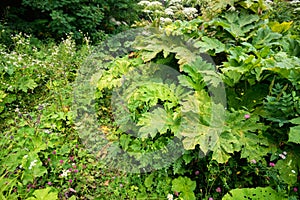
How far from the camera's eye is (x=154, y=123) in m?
1.94

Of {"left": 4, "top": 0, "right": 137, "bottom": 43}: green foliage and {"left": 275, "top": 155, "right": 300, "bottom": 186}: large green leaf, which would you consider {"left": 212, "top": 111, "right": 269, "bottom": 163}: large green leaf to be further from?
{"left": 4, "top": 0, "right": 137, "bottom": 43}: green foliage

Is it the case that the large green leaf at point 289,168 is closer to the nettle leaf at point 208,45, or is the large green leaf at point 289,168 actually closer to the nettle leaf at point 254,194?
the nettle leaf at point 254,194

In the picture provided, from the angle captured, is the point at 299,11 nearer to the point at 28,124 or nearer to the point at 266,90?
the point at 266,90

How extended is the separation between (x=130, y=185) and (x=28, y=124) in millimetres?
1037

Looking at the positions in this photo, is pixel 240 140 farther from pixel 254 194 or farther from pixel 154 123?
pixel 154 123

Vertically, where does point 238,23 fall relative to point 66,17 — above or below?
above

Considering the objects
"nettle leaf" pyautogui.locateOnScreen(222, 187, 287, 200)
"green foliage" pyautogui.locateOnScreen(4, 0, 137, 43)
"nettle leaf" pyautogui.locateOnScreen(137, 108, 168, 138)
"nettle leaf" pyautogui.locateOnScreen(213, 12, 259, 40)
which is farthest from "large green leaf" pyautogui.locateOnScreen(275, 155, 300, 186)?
"green foliage" pyautogui.locateOnScreen(4, 0, 137, 43)

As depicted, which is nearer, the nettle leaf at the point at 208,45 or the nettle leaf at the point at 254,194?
the nettle leaf at the point at 254,194

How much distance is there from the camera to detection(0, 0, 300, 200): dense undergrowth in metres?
1.80

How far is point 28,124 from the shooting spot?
94.1 inches

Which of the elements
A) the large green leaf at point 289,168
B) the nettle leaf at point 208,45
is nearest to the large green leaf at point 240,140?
the large green leaf at point 289,168

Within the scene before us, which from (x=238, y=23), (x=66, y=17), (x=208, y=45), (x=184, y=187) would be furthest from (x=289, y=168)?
(x=66, y=17)

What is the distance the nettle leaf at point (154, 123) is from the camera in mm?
1923

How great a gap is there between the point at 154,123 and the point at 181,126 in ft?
0.61
